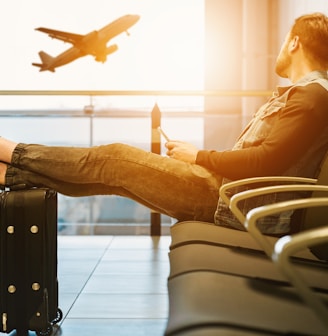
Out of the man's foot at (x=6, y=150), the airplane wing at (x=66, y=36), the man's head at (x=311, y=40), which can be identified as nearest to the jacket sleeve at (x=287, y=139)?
the man's head at (x=311, y=40)

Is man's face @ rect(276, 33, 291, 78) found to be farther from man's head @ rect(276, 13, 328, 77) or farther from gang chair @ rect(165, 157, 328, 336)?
gang chair @ rect(165, 157, 328, 336)

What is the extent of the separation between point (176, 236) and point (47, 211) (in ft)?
1.59

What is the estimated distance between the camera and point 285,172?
168cm

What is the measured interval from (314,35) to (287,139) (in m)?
0.46

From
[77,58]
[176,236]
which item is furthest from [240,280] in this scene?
[77,58]

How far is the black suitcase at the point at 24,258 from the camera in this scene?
1.69m

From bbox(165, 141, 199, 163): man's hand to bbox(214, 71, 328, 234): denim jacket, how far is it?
142mm

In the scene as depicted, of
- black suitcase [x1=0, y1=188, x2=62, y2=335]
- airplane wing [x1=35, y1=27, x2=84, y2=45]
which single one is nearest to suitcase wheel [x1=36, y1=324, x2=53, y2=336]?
black suitcase [x1=0, y1=188, x2=62, y2=335]

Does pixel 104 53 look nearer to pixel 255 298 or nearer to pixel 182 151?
pixel 182 151

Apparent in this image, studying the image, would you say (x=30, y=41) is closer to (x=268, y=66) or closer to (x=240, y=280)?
(x=268, y=66)

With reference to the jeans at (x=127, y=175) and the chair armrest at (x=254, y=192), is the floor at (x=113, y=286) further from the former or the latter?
the chair armrest at (x=254, y=192)

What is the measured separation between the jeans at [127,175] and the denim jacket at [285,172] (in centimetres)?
10

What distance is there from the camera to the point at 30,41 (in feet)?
28.0

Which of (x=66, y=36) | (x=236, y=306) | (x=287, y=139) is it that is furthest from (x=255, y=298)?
(x=66, y=36)
